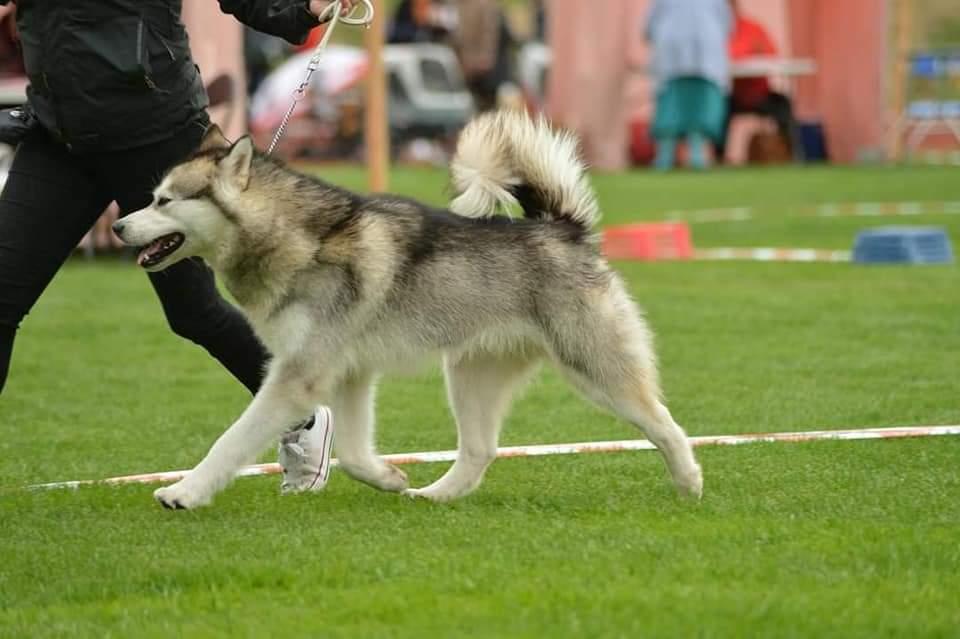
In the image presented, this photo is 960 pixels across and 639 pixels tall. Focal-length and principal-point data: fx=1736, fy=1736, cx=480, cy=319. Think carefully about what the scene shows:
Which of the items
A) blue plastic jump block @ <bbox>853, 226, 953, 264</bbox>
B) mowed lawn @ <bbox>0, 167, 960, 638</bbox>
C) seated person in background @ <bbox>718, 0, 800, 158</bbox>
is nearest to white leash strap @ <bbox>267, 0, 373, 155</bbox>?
mowed lawn @ <bbox>0, 167, 960, 638</bbox>

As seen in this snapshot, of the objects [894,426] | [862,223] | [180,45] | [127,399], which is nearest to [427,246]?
[180,45]

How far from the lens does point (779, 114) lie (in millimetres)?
21109

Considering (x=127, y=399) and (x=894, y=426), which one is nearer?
(x=894, y=426)

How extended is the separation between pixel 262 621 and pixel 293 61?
2323 cm

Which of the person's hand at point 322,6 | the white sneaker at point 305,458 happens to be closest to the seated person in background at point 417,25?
the person's hand at point 322,6

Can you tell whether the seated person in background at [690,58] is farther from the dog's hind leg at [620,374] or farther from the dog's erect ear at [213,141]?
the dog's erect ear at [213,141]

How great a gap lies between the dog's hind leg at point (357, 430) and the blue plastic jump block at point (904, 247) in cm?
663

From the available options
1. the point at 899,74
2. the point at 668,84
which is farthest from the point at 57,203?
the point at 899,74

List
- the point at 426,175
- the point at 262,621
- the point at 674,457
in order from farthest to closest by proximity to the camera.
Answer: the point at 426,175 < the point at 674,457 < the point at 262,621

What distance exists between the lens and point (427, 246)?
4.70 metres

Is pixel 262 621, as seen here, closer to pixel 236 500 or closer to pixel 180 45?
pixel 236 500

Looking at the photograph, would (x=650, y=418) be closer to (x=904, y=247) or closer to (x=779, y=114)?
(x=904, y=247)

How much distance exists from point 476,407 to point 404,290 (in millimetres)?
466

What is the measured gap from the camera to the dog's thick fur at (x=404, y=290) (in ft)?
14.8
